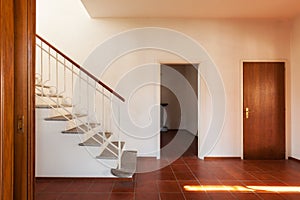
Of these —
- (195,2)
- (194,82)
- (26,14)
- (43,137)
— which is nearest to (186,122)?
(194,82)

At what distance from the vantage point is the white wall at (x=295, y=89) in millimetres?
5379

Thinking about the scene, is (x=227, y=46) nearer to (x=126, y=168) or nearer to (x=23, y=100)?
(x=126, y=168)

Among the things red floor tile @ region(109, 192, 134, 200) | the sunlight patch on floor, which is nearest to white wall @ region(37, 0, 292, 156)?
the sunlight patch on floor

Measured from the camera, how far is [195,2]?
464 cm

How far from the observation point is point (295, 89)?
548 cm

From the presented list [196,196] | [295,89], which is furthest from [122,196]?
[295,89]

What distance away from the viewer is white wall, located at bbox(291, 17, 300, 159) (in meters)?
5.38

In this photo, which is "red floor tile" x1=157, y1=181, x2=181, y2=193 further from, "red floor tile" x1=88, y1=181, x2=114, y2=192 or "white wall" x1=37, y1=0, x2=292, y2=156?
"white wall" x1=37, y1=0, x2=292, y2=156

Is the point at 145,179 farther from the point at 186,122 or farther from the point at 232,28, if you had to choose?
the point at 186,122

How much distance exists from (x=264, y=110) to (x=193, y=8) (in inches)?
102

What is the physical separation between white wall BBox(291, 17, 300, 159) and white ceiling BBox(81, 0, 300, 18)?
436 millimetres

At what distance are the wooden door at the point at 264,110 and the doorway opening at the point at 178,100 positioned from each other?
3.16 metres

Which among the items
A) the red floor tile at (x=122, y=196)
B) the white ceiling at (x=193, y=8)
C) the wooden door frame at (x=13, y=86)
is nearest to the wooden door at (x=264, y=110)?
the white ceiling at (x=193, y=8)

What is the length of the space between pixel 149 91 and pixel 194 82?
3733 millimetres
